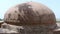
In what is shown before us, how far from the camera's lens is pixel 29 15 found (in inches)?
262

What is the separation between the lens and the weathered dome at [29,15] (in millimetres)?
6656

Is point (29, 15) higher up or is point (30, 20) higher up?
point (29, 15)

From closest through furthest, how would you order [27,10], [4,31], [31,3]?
1. [4,31]
2. [27,10]
3. [31,3]

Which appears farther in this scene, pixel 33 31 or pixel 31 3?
pixel 31 3

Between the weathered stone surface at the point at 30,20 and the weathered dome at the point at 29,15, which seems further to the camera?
the weathered dome at the point at 29,15

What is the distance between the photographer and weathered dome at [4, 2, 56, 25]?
6656 mm

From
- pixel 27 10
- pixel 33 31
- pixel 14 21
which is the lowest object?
pixel 33 31

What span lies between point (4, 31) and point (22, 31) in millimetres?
792

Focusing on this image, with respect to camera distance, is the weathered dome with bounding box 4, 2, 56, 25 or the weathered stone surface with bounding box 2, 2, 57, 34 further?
the weathered dome with bounding box 4, 2, 56, 25

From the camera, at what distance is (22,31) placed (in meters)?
6.41

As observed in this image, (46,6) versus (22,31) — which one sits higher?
(46,6)

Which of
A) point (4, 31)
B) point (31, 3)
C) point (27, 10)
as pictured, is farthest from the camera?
point (31, 3)

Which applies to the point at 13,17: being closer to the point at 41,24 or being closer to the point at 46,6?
the point at 41,24

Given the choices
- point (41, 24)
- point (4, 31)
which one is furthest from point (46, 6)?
point (4, 31)
